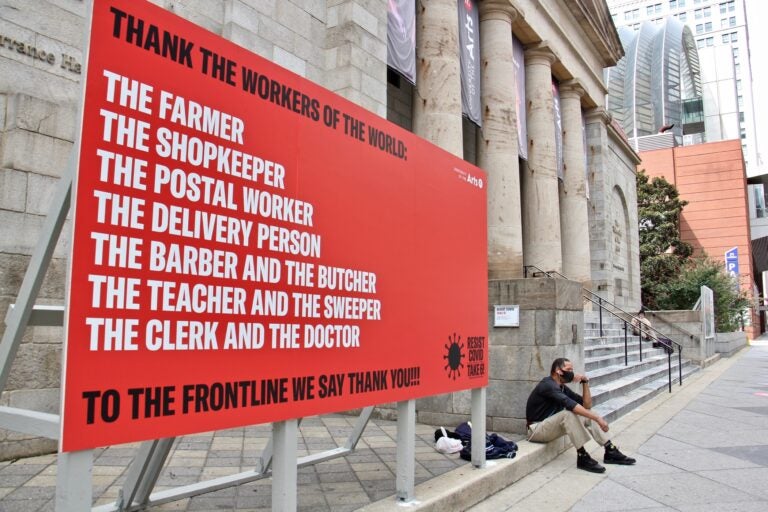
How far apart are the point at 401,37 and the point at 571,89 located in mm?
13049

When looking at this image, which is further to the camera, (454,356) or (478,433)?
(478,433)

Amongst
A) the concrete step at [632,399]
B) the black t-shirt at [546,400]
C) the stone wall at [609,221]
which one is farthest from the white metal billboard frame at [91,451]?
the stone wall at [609,221]

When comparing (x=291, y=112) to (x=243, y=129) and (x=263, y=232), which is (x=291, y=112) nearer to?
(x=243, y=129)

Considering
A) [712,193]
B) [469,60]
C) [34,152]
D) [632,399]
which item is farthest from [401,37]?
[712,193]

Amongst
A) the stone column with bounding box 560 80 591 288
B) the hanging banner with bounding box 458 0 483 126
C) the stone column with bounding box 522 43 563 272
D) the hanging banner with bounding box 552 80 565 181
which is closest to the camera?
the hanging banner with bounding box 458 0 483 126

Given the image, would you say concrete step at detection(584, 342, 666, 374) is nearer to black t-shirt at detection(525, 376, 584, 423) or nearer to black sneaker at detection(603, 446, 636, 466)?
black sneaker at detection(603, 446, 636, 466)

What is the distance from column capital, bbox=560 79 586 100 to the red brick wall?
1606 inches

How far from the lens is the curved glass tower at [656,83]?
94.0 metres

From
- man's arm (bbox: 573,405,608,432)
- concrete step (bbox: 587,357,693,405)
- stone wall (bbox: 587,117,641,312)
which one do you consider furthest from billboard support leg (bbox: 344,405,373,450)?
stone wall (bbox: 587,117,641,312)

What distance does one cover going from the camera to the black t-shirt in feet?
19.7

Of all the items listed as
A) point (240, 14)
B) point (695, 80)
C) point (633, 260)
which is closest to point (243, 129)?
point (240, 14)

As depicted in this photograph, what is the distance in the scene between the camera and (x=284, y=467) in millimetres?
3168

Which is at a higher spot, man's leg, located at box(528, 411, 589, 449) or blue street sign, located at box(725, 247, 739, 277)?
blue street sign, located at box(725, 247, 739, 277)

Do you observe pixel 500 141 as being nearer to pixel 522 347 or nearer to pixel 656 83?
pixel 522 347
